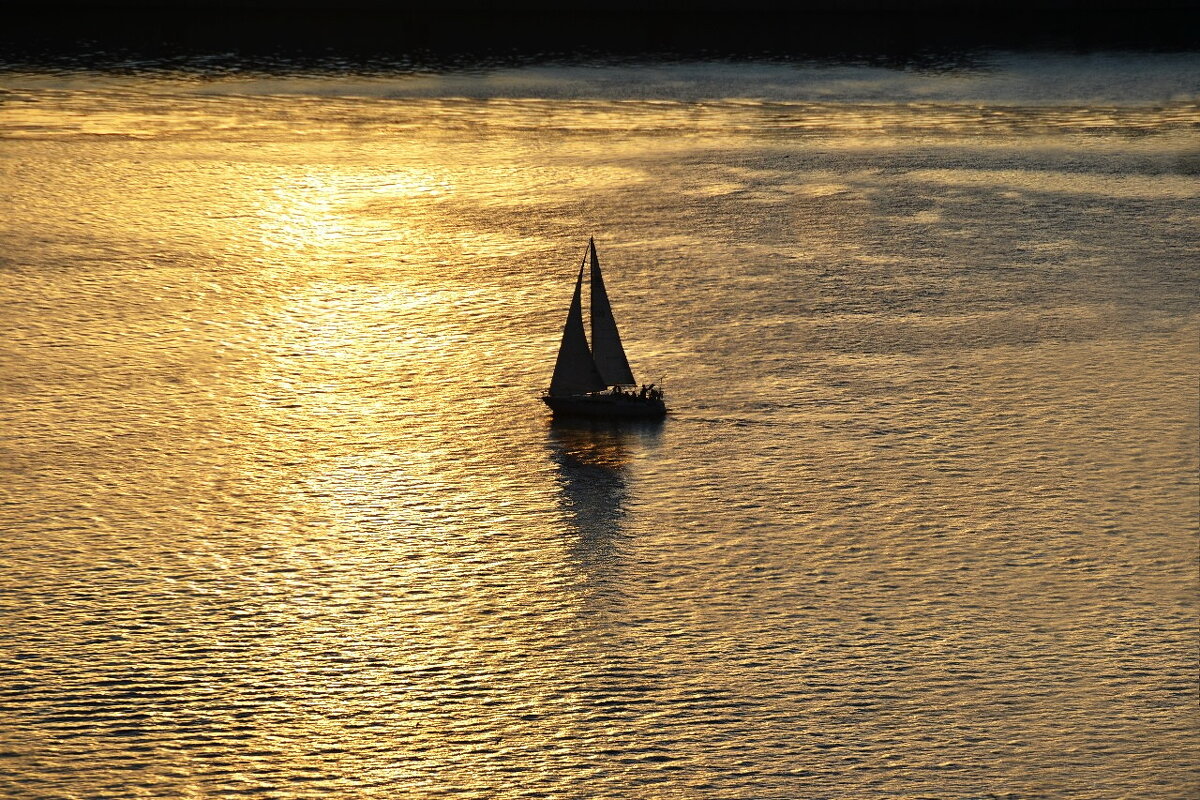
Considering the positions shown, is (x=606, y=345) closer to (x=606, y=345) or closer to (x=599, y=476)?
(x=606, y=345)

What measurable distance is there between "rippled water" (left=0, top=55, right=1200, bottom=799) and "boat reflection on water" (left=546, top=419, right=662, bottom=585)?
9.0 inches

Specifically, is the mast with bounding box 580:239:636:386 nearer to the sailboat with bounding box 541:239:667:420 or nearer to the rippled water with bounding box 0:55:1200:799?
the sailboat with bounding box 541:239:667:420

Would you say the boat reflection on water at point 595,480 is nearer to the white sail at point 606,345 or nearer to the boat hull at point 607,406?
the boat hull at point 607,406

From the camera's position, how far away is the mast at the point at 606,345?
71375 mm

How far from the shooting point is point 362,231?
100812 millimetres

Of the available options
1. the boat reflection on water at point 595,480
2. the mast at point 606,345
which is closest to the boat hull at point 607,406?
the boat reflection on water at point 595,480

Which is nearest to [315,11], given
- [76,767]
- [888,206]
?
[888,206]

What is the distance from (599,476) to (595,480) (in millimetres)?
432

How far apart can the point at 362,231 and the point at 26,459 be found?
3680cm

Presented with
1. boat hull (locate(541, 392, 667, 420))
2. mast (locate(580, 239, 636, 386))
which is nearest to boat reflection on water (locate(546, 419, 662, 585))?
boat hull (locate(541, 392, 667, 420))

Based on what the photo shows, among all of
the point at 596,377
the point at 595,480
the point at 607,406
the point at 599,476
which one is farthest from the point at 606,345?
the point at 595,480

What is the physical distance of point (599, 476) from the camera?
66.4 m

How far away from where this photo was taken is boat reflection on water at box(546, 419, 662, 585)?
2370 inches

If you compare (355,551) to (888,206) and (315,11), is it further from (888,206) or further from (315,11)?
(315,11)
